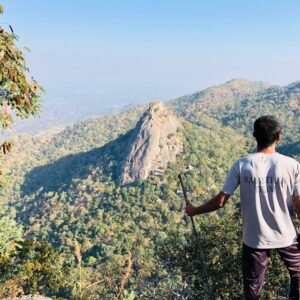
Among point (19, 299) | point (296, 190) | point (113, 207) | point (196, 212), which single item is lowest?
point (113, 207)

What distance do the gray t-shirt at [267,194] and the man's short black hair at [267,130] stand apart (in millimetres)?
169

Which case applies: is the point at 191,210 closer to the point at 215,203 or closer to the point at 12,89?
the point at 215,203

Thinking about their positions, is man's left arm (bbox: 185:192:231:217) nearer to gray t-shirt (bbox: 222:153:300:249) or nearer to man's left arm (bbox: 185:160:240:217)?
man's left arm (bbox: 185:160:240:217)

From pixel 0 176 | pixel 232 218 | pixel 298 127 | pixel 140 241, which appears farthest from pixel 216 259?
pixel 298 127

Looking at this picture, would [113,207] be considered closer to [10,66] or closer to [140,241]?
[140,241]

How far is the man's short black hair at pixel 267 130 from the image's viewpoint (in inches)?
168

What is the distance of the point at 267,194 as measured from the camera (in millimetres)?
4227

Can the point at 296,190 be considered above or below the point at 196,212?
above

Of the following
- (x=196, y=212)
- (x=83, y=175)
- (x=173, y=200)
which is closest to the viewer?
(x=196, y=212)

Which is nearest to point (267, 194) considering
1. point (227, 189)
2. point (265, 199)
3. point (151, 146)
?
point (265, 199)

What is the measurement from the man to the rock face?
354 ft

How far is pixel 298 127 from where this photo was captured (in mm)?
162750

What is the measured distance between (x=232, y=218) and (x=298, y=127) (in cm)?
15509

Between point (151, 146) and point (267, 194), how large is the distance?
11260 centimetres
